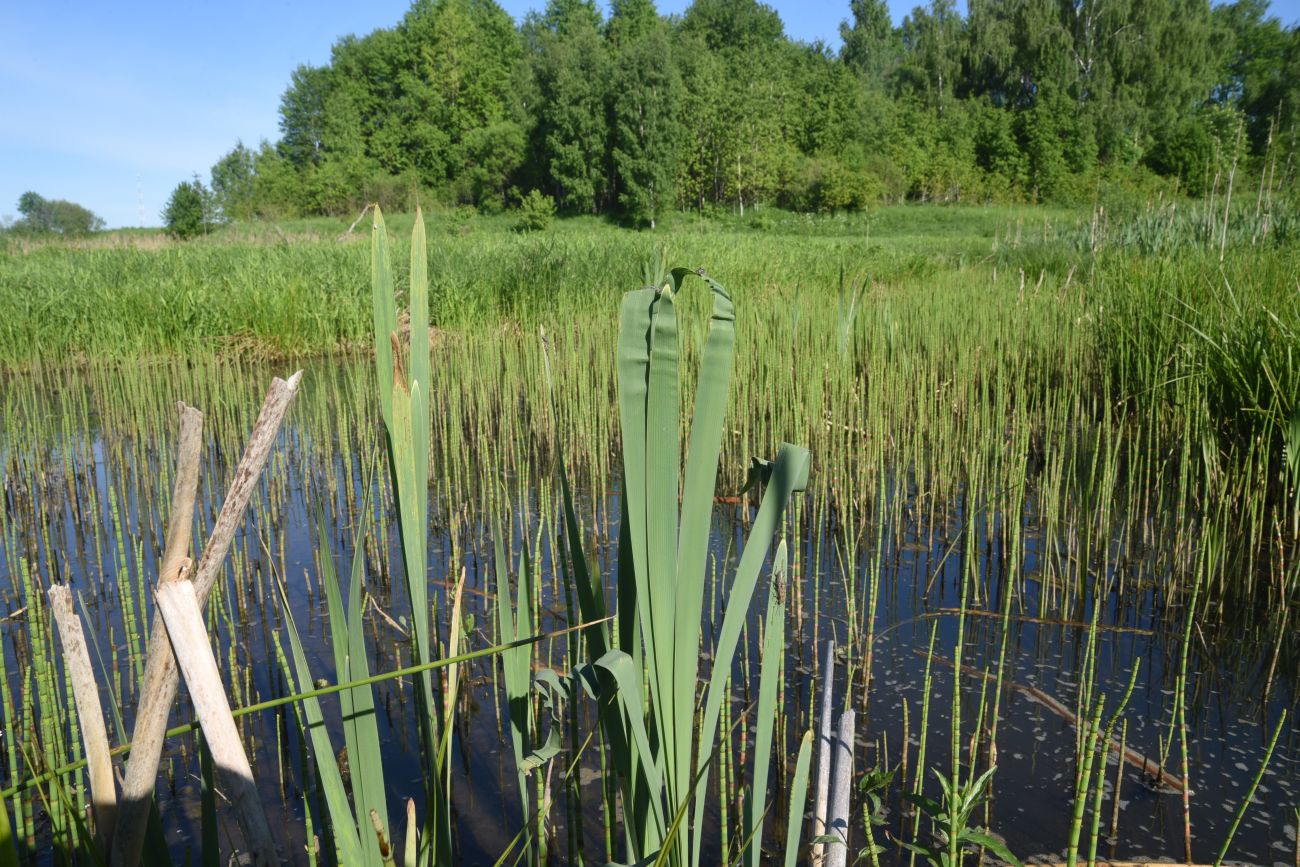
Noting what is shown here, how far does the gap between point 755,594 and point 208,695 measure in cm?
253

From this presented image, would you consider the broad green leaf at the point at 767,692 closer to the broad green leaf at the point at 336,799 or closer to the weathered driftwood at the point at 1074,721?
the broad green leaf at the point at 336,799

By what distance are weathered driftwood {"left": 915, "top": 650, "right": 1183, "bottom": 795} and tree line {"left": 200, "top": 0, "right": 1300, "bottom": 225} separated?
97.7 feet

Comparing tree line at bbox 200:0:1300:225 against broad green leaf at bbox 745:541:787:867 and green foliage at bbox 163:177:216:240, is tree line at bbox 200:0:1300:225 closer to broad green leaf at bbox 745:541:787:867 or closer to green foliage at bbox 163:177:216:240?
green foliage at bbox 163:177:216:240

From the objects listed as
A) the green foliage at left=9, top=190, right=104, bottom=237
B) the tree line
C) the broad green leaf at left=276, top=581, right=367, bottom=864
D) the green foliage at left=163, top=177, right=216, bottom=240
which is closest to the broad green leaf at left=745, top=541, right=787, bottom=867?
the broad green leaf at left=276, top=581, right=367, bottom=864

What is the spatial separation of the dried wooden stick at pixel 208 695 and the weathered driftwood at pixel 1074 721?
1.45 m

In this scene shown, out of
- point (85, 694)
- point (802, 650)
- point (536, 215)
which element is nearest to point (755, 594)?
point (802, 650)

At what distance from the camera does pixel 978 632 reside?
274 centimetres

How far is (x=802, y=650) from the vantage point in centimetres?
262

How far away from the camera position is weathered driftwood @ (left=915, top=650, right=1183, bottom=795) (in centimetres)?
198

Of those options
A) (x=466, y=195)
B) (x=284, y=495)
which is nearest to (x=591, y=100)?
(x=466, y=195)

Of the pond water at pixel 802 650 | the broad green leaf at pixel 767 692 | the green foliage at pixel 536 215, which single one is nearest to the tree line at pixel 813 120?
the green foliage at pixel 536 215

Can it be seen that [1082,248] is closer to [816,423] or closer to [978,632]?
[816,423]

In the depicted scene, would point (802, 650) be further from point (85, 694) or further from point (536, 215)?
point (536, 215)

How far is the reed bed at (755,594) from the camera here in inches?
38.4
